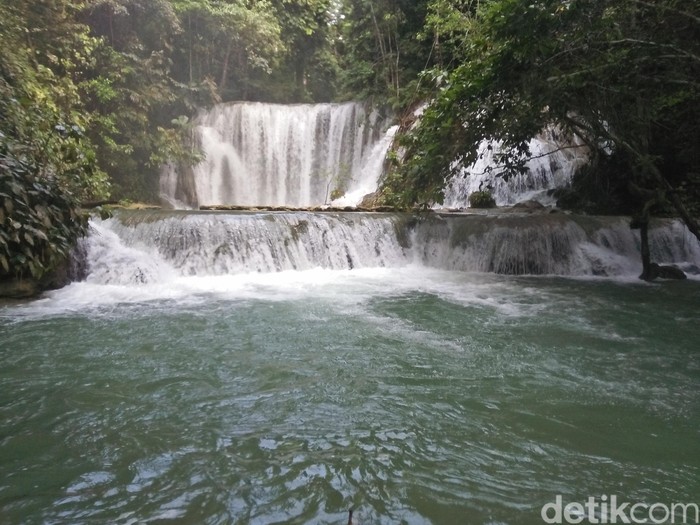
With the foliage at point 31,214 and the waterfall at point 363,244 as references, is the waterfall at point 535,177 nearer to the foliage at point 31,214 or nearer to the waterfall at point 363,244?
the waterfall at point 363,244

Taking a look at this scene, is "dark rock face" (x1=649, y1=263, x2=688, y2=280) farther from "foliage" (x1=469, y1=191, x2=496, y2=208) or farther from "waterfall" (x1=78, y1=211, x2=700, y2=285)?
"foliage" (x1=469, y1=191, x2=496, y2=208)

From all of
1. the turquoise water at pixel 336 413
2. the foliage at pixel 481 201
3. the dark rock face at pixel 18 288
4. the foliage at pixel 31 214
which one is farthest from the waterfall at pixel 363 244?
the foliage at pixel 481 201

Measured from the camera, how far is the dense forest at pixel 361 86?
571 cm

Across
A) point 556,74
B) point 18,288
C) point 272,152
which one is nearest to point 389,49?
point 272,152

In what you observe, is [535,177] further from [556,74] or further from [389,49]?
[389,49]

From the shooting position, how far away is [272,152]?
18328 millimetres

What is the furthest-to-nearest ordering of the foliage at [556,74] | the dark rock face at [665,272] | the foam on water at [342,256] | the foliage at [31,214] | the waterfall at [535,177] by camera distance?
the waterfall at [535,177] < the dark rock face at [665,272] < the foam on water at [342,256] < the foliage at [31,214] < the foliage at [556,74]

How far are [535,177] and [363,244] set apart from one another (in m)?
6.94

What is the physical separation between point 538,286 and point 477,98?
399 cm

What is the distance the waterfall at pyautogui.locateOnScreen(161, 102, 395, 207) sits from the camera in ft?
58.8
